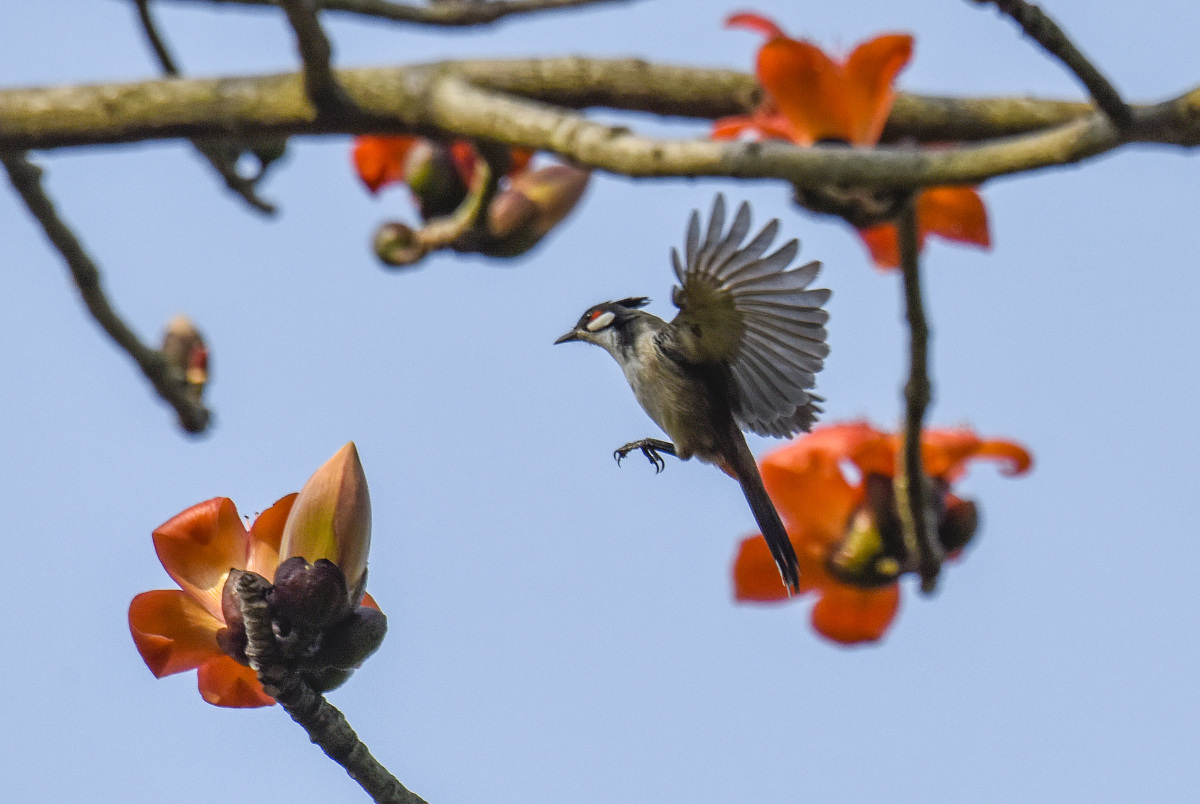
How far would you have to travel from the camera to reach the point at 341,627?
1515 millimetres

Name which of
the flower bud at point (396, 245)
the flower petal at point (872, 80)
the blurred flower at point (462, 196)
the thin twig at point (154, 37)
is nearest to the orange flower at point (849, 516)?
the flower petal at point (872, 80)

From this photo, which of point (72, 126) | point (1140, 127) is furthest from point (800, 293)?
point (72, 126)

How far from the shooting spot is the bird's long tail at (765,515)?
2035 mm

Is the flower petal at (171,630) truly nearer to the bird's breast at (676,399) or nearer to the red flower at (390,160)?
the bird's breast at (676,399)

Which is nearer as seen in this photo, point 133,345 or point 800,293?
point 800,293

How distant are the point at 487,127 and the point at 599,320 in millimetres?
451

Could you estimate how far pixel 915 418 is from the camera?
5.84ft

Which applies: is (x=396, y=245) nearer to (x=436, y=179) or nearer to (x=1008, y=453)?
(x=436, y=179)

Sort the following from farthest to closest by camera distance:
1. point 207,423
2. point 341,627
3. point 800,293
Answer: point 207,423, point 800,293, point 341,627

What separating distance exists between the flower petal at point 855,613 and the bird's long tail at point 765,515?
33 cm

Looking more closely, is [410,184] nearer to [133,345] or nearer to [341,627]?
[133,345]

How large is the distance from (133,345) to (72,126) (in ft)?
1.84

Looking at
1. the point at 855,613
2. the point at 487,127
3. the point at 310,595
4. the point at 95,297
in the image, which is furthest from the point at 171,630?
the point at 855,613

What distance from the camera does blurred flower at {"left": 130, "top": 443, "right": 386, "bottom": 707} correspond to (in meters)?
1.50
